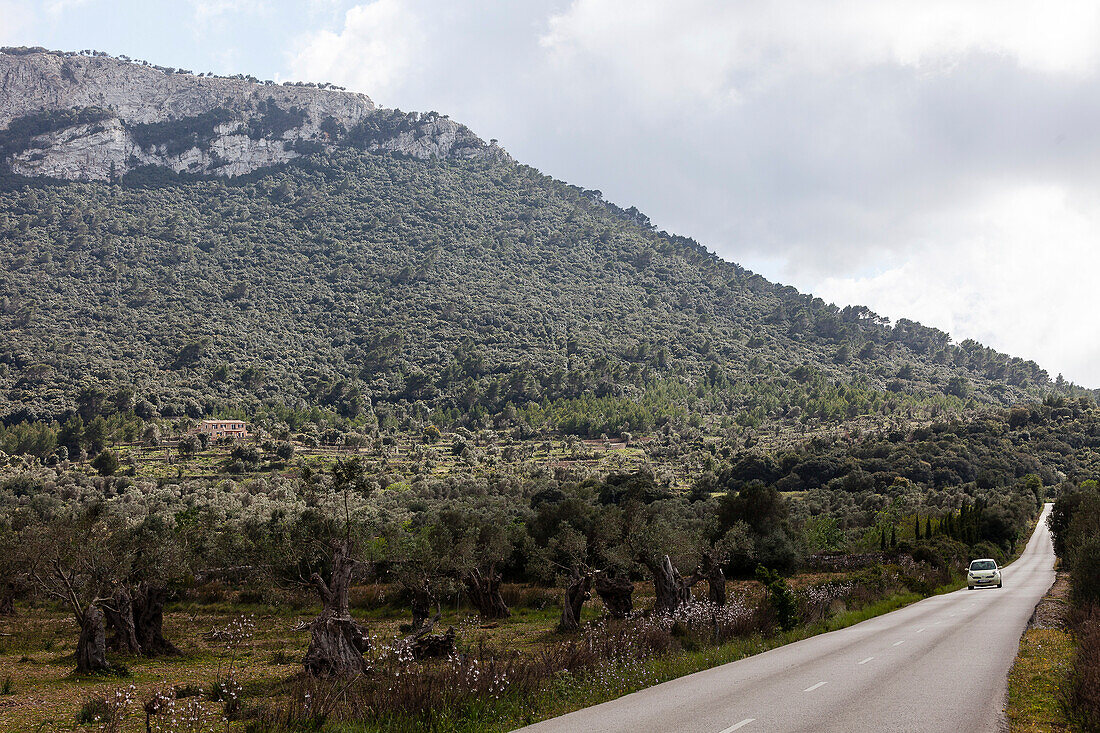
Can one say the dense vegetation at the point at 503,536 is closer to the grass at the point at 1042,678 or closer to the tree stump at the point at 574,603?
the tree stump at the point at 574,603

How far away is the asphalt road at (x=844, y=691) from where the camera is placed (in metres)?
11.1

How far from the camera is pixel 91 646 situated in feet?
79.5

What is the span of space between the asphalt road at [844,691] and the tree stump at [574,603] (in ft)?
34.0

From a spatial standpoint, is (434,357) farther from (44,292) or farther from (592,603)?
(592,603)

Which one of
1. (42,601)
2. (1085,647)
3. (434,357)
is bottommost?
(42,601)

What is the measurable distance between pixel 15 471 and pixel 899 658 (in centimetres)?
10499

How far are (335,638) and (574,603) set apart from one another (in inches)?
563

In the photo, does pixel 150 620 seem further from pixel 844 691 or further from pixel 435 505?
pixel 435 505

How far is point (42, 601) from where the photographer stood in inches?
1784

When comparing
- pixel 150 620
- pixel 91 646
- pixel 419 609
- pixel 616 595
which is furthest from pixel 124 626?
pixel 616 595

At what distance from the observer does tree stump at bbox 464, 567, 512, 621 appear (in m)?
39.0

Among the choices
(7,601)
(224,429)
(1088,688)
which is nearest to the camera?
(1088,688)

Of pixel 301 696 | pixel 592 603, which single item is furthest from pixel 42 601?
pixel 301 696

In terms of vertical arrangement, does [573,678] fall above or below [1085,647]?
below
